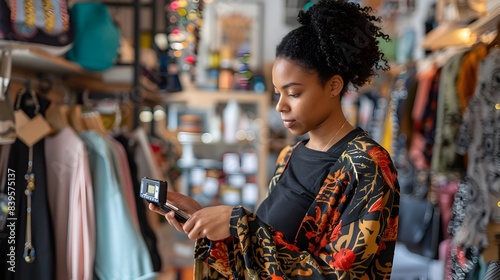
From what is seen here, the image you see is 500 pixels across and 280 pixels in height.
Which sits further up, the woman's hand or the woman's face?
the woman's face

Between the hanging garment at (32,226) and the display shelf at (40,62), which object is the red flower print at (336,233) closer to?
the hanging garment at (32,226)

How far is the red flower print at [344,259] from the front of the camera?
83cm

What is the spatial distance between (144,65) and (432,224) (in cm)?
150

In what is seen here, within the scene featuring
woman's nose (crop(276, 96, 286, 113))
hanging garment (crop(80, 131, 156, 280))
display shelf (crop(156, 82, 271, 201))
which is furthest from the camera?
display shelf (crop(156, 82, 271, 201))

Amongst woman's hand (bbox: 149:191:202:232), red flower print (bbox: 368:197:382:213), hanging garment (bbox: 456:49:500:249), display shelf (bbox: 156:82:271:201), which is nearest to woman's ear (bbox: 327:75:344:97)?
red flower print (bbox: 368:197:382:213)

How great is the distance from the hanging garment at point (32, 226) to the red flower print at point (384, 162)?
2.77 ft

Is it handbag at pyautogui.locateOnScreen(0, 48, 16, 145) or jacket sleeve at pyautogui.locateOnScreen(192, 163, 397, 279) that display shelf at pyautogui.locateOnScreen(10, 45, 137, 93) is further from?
jacket sleeve at pyautogui.locateOnScreen(192, 163, 397, 279)

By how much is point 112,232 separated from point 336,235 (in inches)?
31.5

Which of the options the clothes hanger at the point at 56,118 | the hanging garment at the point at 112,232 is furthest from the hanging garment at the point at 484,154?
the clothes hanger at the point at 56,118

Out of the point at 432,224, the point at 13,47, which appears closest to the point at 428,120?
the point at 432,224

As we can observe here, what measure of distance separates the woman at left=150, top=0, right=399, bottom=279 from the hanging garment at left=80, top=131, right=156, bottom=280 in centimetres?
55

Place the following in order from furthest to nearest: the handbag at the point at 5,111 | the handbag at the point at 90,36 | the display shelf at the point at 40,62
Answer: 1. the handbag at the point at 90,36
2. the display shelf at the point at 40,62
3. the handbag at the point at 5,111

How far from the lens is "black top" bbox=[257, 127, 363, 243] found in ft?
3.15

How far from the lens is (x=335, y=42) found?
907mm
